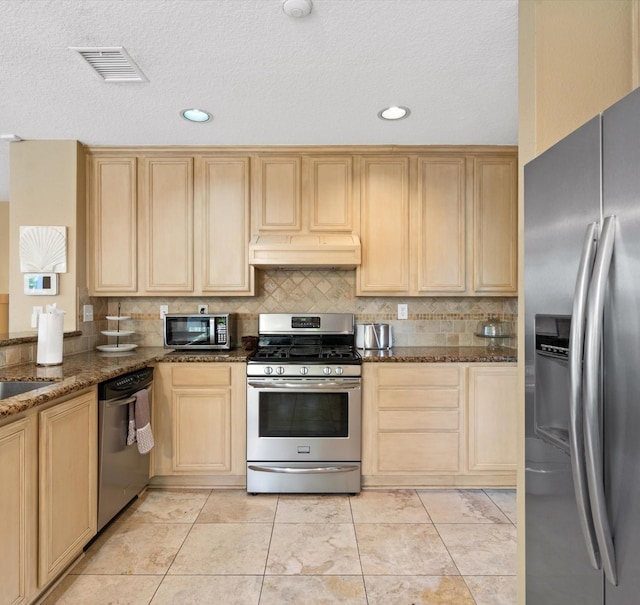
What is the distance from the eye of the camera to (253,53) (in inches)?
80.8

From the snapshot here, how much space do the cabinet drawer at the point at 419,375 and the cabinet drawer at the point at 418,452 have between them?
13.7 inches

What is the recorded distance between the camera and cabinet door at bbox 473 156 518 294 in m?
3.31

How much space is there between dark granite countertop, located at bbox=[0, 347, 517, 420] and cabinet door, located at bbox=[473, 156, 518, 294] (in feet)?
1.89

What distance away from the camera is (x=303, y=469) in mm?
2891

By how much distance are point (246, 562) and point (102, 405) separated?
107 cm

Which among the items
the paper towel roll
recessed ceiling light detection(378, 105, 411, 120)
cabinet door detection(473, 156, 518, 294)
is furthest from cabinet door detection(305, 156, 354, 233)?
the paper towel roll

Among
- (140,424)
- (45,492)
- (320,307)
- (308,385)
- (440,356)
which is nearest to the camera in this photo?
(45,492)

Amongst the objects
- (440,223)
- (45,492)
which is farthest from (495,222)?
(45,492)

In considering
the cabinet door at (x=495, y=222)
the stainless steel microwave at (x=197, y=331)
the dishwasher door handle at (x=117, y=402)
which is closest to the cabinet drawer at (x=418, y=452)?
the cabinet door at (x=495, y=222)

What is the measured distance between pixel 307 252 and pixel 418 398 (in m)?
1.26

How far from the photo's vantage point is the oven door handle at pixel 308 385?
289 cm

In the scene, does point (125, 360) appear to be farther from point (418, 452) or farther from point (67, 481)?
point (418, 452)

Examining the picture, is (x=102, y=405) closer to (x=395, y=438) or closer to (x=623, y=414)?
(x=395, y=438)

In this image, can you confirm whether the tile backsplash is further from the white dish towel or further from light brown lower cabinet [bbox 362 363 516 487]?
the white dish towel
